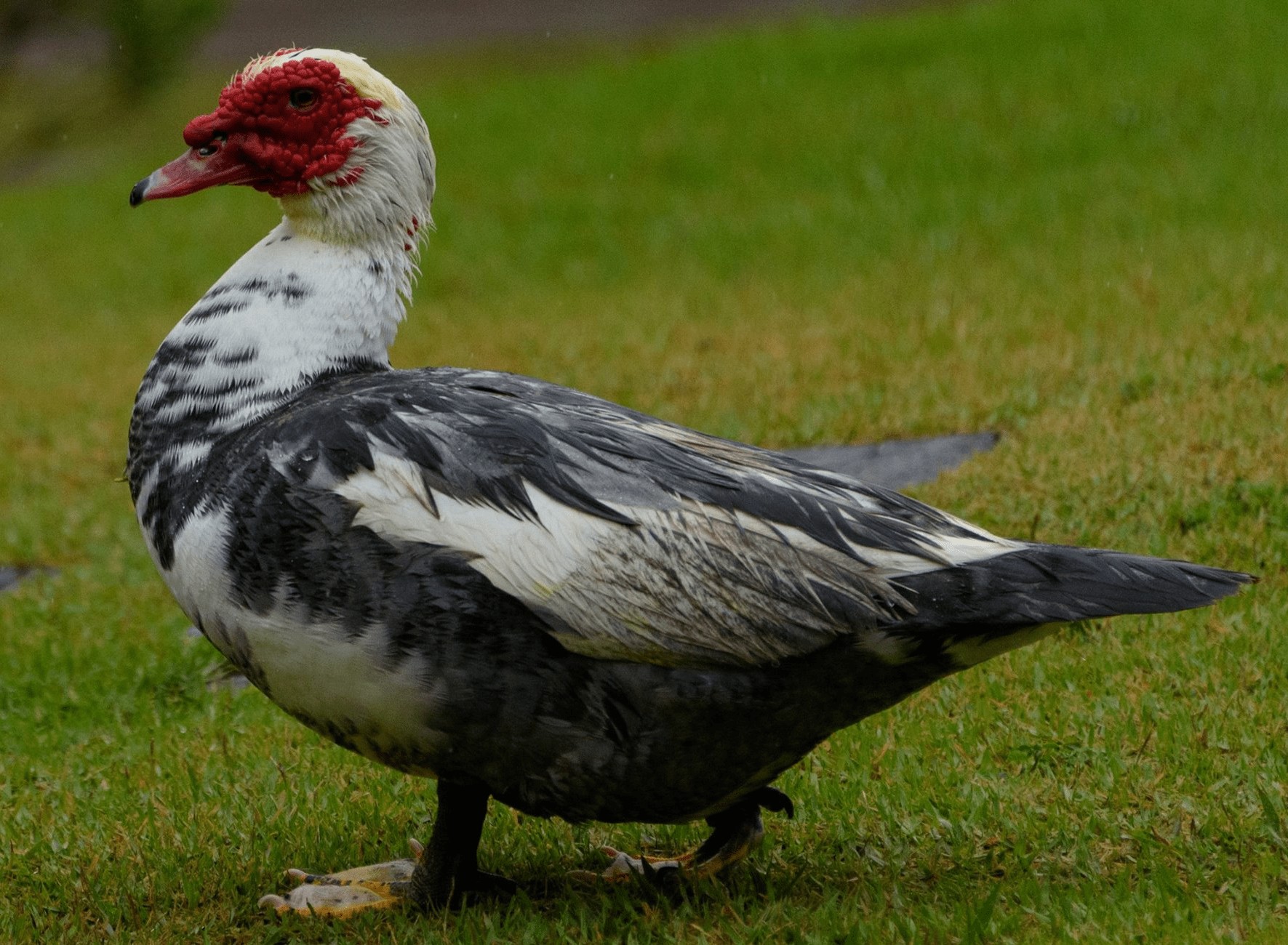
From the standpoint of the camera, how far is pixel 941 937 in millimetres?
3068

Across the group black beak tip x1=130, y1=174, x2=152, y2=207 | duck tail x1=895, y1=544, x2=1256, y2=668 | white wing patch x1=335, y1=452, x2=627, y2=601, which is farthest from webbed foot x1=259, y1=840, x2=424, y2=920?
black beak tip x1=130, y1=174, x2=152, y2=207

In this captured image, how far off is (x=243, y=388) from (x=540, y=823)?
4.32 ft

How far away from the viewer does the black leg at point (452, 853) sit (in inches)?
132

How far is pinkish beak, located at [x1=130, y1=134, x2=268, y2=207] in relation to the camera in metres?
3.60

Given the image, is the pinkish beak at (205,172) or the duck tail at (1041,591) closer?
the duck tail at (1041,591)

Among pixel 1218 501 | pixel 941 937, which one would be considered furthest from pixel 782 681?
pixel 1218 501

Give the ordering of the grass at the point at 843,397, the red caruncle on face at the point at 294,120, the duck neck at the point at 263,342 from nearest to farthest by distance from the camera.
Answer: the duck neck at the point at 263,342
the grass at the point at 843,397
the red caruncle on face at the point at 294,120

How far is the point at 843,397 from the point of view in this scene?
23.2ft

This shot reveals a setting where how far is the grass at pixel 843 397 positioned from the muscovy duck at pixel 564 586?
42cm

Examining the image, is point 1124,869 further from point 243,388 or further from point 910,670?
point 243,388

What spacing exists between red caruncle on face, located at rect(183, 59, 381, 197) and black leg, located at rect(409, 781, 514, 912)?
1379 mm

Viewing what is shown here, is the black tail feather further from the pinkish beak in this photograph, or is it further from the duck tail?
the pinkish beak

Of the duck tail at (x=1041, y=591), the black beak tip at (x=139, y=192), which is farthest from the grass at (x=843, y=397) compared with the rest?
the black beak tip at (x=139, y=192)

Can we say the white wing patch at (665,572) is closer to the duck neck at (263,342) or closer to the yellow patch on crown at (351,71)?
the duck neck at (263,342)
